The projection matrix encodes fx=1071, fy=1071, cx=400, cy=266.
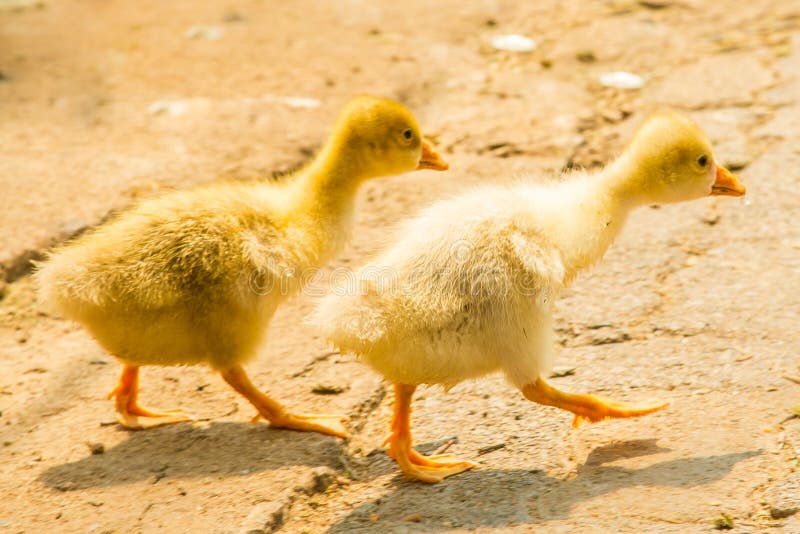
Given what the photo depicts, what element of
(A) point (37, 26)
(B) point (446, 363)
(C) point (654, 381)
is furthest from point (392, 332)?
(A) point (37, 26)

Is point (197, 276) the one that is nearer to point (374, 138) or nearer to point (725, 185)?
point (374, 138)

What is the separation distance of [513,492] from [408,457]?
1.28 feet

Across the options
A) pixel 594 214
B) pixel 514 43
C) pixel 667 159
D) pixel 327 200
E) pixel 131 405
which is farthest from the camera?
pixel 514 43

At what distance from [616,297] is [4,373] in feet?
8.51

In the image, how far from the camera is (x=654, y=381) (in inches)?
157

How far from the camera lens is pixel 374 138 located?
430 cm

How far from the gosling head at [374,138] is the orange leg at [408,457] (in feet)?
3.56

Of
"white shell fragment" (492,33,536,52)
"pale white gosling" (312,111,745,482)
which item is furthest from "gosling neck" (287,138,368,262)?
"white shell fragment" (492,33,536,52)

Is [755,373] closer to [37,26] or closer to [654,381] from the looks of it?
[654,381]

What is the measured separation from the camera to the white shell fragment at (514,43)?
23.4ft

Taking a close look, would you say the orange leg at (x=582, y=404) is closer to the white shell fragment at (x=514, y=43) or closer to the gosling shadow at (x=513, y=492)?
the gosling shadow at (x=513, y=492)

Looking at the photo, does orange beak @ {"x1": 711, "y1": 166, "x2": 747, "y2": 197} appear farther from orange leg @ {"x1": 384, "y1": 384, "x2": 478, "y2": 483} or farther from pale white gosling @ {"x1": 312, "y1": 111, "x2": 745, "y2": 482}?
orange leg @ {"x1": 384, "y1": 384, "x2": 478, "y2": 483}

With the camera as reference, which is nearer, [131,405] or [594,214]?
[594,214]

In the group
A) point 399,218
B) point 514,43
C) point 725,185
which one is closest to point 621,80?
point 514,43
